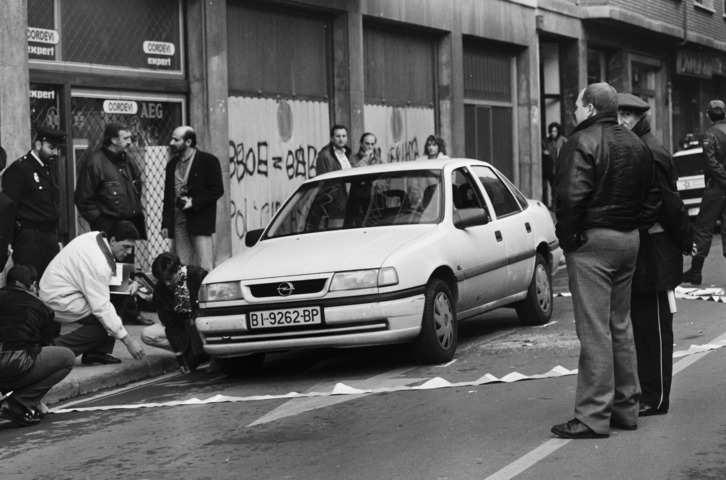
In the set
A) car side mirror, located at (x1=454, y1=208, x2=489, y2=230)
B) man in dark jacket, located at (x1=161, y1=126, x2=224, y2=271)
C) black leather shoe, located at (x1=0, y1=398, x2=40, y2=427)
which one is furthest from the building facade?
black leather shoe, located at (x1=0, y1=398, x2=40, y2=427)

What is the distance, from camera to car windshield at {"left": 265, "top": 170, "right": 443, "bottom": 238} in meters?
10.7

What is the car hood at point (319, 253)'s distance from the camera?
9.55 metres

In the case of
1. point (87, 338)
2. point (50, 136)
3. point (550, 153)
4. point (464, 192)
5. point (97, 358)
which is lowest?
point (97, 358)

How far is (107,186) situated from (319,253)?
382cm

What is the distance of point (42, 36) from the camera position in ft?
46.8

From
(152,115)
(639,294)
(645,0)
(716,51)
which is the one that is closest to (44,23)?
(152,115)

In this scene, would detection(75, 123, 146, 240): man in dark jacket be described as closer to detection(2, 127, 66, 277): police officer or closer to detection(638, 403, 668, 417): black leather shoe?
detection(2, 127, 66, 277): police officer

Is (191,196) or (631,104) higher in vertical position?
(631,104)

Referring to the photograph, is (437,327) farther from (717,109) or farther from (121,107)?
(121,107)

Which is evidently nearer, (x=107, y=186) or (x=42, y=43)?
(x=107, y=186)

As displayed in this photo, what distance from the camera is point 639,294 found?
24.6 feet

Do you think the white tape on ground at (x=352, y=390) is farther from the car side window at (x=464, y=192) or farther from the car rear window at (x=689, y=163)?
the car rear window at (x=689, y=163)

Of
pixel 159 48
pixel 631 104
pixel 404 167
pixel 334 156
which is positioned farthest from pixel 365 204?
pixel 159 48

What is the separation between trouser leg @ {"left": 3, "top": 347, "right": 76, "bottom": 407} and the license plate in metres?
1.39
